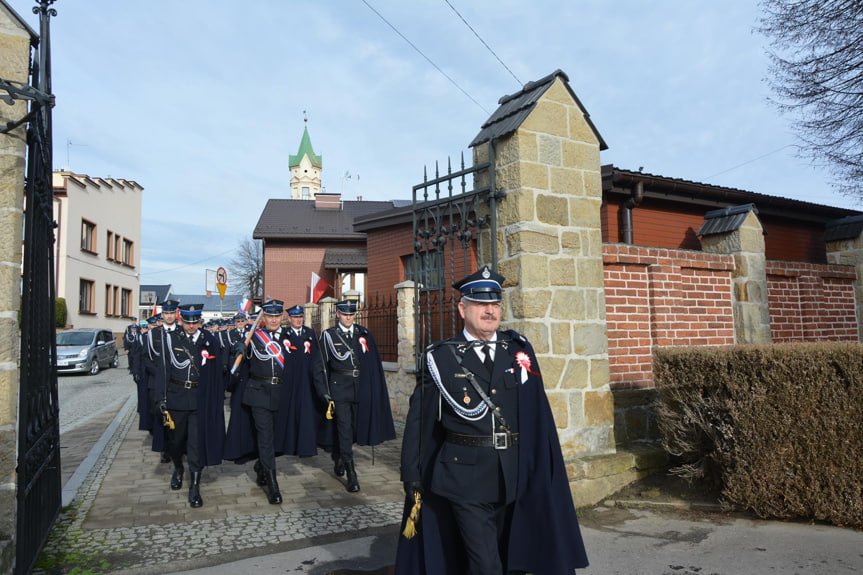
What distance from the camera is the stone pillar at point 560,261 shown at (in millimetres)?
5277

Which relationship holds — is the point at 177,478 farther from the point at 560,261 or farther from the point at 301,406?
the point at 560,261

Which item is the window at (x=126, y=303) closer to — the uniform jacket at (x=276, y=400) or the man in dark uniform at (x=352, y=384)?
the uniform jacket at (x=276, y=400)

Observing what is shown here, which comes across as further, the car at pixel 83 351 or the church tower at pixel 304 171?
the church tower at pixel 304 171

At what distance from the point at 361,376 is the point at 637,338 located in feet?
10.9

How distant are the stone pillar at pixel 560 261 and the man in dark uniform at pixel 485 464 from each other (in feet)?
6.25

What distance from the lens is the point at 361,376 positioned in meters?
7.59

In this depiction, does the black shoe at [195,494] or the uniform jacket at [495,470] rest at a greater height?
the uniform jacket at [495,470]

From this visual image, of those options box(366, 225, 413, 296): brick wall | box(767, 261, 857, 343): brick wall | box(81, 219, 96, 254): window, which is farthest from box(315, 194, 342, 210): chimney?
box(767, 261, 857, 343): brick wall

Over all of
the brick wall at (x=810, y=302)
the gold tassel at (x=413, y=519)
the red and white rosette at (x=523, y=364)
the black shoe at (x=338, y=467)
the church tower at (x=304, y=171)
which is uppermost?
the church tower at (x=304, y=171)

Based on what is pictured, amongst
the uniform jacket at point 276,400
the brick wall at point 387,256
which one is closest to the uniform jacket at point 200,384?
the uniform jacket at point 276,400

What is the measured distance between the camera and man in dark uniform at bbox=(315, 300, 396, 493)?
7.31 m

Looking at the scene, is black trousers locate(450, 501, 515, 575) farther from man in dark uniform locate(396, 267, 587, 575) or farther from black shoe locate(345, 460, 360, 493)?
black shoe locate(345, 460, 360, 493)

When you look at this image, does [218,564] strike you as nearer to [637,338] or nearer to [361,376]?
[361,376]

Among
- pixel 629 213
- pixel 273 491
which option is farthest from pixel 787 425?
pixel 629 213
